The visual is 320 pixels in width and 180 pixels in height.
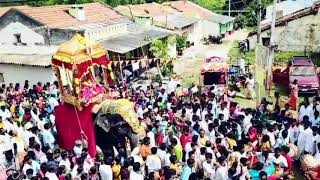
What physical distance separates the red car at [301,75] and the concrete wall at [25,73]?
10.9m

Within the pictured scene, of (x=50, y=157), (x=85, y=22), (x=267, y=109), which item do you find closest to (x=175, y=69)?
(x=85, y=22)

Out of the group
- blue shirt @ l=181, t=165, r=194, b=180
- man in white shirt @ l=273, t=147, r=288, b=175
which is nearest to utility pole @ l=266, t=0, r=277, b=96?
man in white shirt @ l=273, t=147, r=288, b=175

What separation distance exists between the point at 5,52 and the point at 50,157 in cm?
1379

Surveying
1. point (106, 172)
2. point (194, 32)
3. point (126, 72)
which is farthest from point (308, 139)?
point (194, 32)

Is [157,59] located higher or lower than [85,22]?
lower

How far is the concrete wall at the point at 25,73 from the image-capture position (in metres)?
20.4

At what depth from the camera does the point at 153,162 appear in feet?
31.7

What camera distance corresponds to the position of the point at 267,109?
1376cm

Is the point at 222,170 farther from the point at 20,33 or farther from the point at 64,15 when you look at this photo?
the point at 64,15

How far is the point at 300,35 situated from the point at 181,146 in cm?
2227

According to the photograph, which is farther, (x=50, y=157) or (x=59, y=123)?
(x=59, y=123)

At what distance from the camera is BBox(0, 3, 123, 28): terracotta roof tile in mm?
24391

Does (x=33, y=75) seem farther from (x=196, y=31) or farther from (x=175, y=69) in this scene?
(x=196, y=31)

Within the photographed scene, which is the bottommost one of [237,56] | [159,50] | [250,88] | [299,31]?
[237,56]
